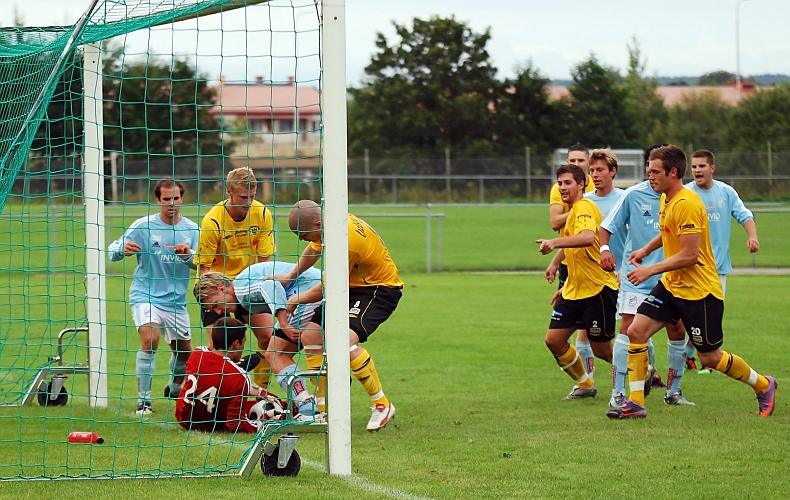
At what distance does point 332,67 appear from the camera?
543 centimetres

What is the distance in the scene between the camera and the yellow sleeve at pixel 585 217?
7.59 metres

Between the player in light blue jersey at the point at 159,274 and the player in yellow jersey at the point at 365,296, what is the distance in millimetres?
1360

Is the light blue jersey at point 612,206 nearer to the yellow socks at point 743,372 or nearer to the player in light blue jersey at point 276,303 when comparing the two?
the yellow socks at point 743,372

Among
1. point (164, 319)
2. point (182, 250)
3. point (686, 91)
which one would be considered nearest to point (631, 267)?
point (182, 250)

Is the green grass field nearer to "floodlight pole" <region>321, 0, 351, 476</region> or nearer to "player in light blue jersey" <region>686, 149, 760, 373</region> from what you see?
"floodlight pole" <region>321, 0, 351, 476</region>

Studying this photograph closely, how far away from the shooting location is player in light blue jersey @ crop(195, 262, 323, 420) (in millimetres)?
6984

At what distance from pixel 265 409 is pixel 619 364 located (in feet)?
8.93

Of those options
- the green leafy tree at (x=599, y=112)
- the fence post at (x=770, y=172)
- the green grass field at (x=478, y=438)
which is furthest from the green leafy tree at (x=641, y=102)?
the green grass field at (x=478, y=438)

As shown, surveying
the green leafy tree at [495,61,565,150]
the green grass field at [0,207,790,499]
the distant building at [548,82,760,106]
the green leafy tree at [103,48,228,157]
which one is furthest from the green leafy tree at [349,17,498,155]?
the green grass field at [0,207,790,499]

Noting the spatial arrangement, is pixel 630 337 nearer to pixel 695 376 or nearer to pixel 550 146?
pixel 695 376

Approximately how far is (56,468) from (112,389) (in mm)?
3223

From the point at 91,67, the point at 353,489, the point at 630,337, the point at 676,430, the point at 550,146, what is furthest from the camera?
the point at 550,146

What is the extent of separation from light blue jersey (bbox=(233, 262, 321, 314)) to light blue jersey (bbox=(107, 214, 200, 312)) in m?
0.87

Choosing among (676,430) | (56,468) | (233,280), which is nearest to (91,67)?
(233,280)
